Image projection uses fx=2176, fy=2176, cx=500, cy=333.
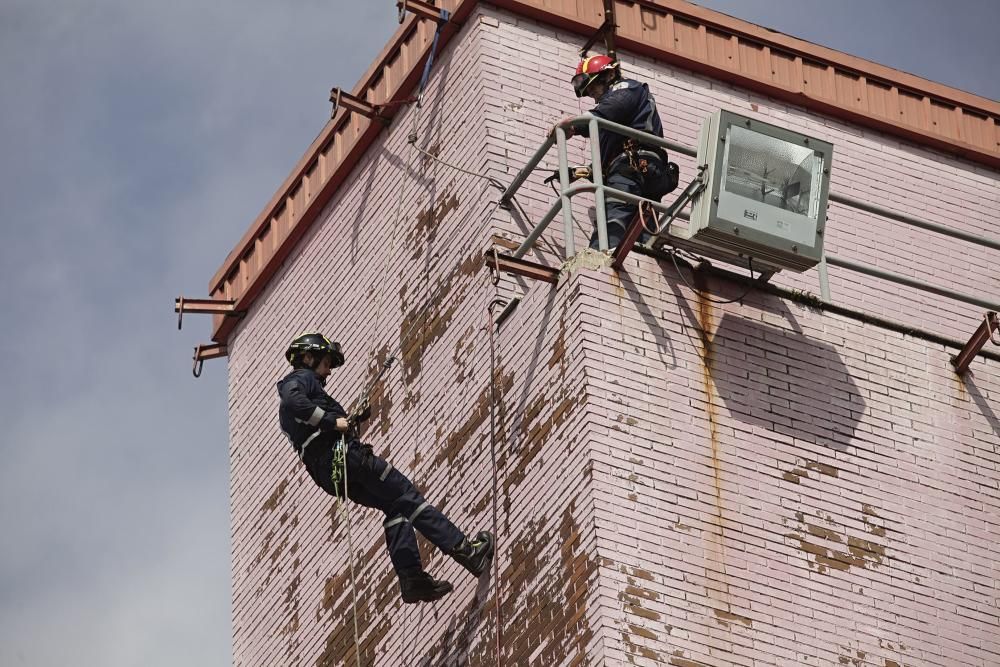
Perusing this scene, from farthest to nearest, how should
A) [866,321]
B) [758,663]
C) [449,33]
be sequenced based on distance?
[449,33], [866,321], [758,663]

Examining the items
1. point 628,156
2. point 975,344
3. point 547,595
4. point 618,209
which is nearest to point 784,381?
point 975,344

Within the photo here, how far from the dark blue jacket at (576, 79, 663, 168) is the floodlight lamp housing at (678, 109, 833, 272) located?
104cm

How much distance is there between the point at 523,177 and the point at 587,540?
359 cm

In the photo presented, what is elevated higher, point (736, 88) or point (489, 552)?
point (736, 88)

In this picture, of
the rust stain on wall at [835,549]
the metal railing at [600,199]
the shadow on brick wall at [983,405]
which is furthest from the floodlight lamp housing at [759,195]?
the rust stain on wall at [835,549]

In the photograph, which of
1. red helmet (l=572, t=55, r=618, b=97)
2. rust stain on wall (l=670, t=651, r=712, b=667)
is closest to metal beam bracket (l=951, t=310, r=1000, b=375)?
red helmet (l=572, t=55, r=618, b=97)

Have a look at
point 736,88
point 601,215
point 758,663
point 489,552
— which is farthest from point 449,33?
point 758,663

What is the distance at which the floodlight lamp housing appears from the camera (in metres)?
16.2

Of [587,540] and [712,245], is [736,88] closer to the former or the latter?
[712,245]

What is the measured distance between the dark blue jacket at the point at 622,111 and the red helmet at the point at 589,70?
0.89 ft

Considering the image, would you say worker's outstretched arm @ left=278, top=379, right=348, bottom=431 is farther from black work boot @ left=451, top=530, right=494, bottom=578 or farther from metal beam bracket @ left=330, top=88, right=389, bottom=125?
metal beam bracket @ left=330, top=88, right=389, bottom=125

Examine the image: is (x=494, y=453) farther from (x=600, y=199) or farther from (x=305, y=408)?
(x=600, y=199)

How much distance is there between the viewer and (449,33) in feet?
64.5

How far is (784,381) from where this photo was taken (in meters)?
16.6
